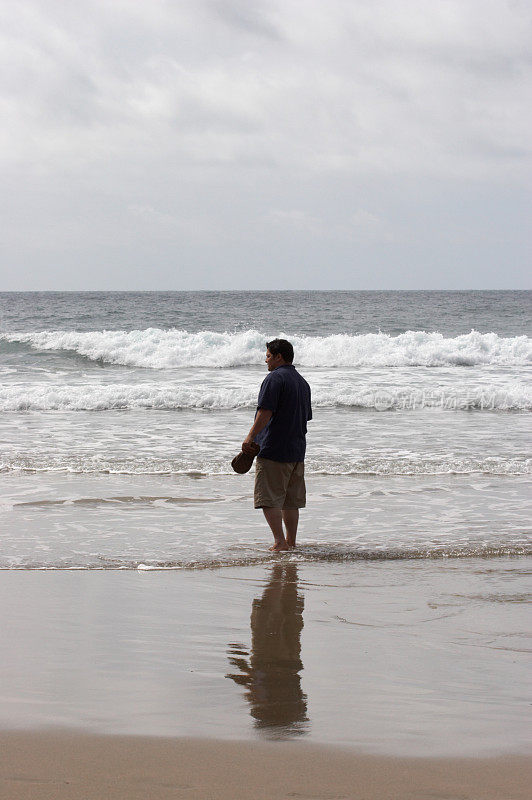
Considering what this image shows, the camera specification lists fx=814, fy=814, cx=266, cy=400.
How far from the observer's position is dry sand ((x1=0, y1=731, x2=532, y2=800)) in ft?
8.12

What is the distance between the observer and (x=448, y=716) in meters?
3.11

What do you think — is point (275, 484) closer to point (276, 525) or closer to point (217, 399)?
point (276, 525)

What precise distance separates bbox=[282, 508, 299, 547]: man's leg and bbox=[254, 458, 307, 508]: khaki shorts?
0.05 meters

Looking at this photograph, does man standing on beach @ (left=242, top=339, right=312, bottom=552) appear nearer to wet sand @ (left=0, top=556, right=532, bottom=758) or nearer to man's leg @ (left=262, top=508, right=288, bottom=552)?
man's leg @ (left=262, top=508, right=288, bottom=552)

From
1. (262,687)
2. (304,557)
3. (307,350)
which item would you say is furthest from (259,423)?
(307,350)

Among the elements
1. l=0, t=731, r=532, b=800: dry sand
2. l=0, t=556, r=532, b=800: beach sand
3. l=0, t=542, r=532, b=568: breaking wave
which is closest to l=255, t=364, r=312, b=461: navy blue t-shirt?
l=0, t=542, r=532, b=568: breaking wave

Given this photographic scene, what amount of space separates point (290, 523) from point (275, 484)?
35 centimetres

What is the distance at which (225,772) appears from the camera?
2.61 metres

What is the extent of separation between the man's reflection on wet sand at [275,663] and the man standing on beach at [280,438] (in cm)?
104

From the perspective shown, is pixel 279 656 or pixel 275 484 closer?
pixel 279 656

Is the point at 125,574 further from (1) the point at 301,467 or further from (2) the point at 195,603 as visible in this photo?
(1) the point at 301,467

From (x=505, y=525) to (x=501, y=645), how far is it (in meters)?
3.21

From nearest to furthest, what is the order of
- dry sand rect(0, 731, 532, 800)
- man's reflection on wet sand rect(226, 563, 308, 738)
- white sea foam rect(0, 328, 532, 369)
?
dry sand rect(0, 731, 532, 800) → man's reflection on wet sand rect(226, 563, 308, 738) → white sea foam rect(0, 328, 532, 369)

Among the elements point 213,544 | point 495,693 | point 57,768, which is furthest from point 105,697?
point 213,544
